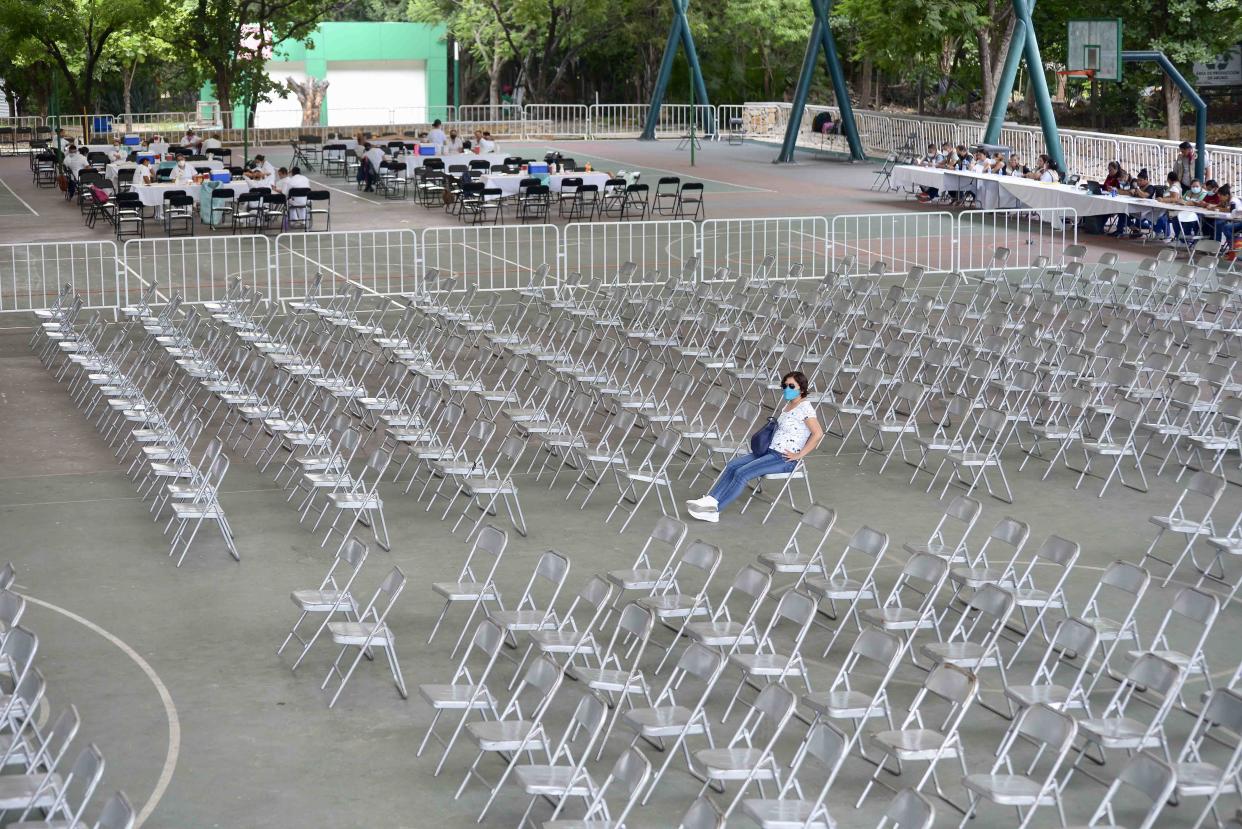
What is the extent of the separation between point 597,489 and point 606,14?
41.7 meters

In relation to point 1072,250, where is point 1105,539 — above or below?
below

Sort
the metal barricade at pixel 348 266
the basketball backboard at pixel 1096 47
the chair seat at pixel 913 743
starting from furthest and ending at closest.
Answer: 1. the basketball backboard at pixel 1096 47
2. the metal barricade at pixel 348 266
3. the chair seat at pixel 913 743

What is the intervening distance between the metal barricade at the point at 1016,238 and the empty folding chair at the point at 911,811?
15483 mm

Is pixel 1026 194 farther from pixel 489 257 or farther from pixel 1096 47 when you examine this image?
pixel 489 257

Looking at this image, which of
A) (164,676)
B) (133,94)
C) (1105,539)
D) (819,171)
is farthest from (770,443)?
(133,94)

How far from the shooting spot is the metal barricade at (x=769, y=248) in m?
22.2

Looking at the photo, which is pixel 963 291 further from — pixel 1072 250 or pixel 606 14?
pixel 606 14

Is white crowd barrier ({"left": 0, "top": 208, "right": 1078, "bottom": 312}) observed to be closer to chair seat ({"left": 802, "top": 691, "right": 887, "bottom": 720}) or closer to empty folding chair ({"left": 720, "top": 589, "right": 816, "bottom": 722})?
empty folding chair ({"left": 720, "top": 589, "right": 816, "bottom": 722})

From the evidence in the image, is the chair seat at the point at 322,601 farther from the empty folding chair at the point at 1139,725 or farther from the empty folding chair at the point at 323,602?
the empty folding chair at the point at 1139,725

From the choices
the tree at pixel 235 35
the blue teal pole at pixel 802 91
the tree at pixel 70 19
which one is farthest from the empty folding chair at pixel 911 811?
the tree at pixel 70 19

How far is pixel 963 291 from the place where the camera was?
21016mm

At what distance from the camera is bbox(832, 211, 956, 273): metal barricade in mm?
23188

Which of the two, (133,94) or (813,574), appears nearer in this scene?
(813,574)

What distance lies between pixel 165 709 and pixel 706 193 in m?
24.5
